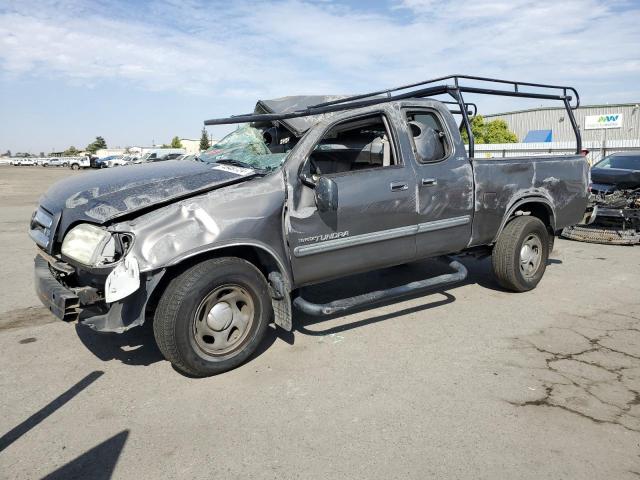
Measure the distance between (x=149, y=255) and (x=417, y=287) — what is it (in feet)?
7.85

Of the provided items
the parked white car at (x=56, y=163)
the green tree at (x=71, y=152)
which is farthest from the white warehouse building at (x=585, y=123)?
the green tree at (x=71, y=152)

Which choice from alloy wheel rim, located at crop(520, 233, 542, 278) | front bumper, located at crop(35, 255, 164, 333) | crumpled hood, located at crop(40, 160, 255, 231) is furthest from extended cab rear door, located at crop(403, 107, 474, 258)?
front bumper, located at crop(35, 255, 164, 333)

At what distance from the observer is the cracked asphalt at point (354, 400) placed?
2.73m

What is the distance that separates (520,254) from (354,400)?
305 centimetres

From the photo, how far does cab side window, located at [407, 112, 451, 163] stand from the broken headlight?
8.72 feet

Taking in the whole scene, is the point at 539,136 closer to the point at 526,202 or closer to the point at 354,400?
the point at 526,202

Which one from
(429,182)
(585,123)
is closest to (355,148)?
(429,182)

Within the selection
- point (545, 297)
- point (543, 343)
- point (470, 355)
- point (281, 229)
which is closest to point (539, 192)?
point (545, 297)

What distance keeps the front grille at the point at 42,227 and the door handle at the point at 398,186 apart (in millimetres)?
2731

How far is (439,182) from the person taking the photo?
467 cm

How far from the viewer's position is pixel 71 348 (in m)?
4.26

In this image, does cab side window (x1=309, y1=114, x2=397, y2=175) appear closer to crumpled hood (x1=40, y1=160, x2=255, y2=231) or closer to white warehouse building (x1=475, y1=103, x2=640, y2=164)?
crumpled hood (x1=40, y1=160, x2=255, y2=231)

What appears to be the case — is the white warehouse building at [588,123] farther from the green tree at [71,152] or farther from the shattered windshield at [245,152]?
the green tree at [71,152]

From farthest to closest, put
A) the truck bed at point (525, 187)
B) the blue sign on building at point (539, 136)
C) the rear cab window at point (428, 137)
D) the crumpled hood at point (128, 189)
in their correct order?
the blue sign on building at point (539, 136)
the truck bed at point (525, 187)
the rear cab window at point (428, 137)
the crumpled hood at point (128, 189)
